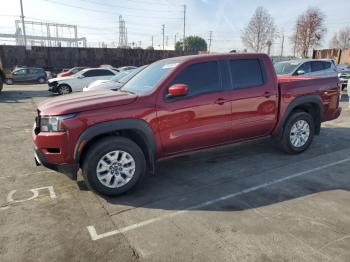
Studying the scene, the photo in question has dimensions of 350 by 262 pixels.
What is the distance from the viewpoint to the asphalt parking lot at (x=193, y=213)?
9.49 feet

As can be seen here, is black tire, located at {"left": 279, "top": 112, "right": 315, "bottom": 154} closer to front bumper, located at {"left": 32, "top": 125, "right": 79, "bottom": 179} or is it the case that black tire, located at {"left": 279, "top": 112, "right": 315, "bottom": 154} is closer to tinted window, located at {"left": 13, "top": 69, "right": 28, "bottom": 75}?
front bumper, located at {"left": 32, "top": 125, "right": 79, "bottom": 179}

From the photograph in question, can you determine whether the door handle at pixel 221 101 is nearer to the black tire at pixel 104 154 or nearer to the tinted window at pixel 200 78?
the tinted window at pixel 200 78

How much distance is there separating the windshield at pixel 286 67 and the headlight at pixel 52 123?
9422mm

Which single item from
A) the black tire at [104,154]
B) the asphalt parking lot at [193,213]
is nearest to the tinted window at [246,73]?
the asphalt parking lot at [193,213]

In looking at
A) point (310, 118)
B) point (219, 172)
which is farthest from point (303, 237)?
point (310, 118)

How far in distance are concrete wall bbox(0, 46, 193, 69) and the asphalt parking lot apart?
32561mm

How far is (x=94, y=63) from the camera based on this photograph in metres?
37.3

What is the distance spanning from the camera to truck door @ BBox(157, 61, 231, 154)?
4.18m

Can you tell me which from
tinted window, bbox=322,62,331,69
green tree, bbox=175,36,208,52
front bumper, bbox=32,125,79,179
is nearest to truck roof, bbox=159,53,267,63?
Answer: front bumper, bbox=32,125,79,179

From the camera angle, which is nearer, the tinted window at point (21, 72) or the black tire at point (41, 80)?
the tinted window at point (21, 72)

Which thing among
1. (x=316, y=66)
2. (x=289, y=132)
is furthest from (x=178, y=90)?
(x=316, y=66)

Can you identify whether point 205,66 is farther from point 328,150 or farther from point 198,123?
point 328,150

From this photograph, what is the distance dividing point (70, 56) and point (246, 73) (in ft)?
114

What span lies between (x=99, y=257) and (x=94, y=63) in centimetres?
3685
